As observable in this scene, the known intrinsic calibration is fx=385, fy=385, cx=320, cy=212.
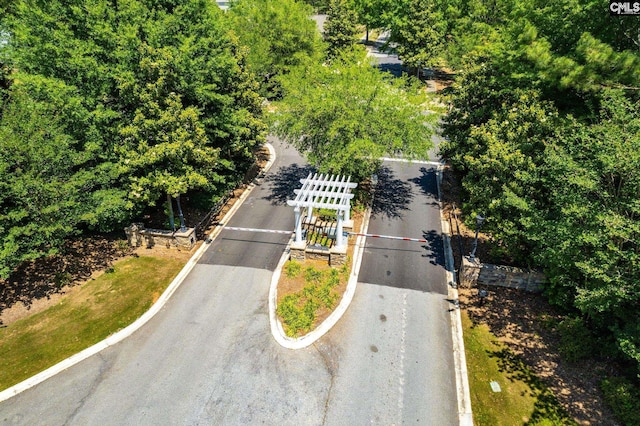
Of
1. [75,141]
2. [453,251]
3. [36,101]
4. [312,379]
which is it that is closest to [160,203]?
[75,141]

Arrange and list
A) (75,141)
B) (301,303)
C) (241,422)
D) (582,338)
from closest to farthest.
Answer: (241,422)
(582,338)
(301,303)
(75,141)

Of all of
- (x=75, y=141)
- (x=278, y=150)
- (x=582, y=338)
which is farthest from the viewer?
(x=278, y=150)

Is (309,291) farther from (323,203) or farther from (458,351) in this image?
(458,351)

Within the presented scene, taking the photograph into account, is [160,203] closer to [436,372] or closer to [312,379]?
[312,379]

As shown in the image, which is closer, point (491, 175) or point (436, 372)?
point (436, 372)

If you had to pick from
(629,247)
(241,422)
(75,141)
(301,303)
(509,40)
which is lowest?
(241,422)

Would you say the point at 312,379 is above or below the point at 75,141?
below

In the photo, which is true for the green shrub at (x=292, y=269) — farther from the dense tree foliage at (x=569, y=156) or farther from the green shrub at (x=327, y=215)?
the dense tree foliage at (x=569, y=156)

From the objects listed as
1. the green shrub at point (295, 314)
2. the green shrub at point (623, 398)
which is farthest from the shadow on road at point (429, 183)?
the green shrub at point (623, 398)
